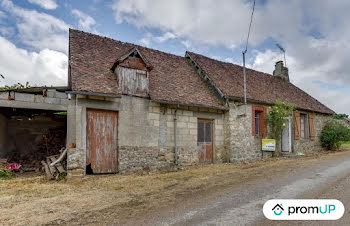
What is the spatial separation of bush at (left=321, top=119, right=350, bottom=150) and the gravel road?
34.0ft

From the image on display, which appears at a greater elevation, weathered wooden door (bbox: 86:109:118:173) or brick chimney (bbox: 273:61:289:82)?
brick chimney (bbox: 273:61:289:82)

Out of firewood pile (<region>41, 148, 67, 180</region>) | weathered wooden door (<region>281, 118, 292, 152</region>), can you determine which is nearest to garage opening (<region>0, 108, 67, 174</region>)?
firewood pile (<region>41, 148, 67, 180</region>)

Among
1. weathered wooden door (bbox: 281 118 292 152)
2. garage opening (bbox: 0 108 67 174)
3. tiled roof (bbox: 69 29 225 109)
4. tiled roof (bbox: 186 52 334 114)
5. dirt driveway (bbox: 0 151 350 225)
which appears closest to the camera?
dirt driveway (bbox: 0 151 350 225)

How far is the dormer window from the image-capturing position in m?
9.52

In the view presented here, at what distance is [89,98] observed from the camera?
8.66 meters

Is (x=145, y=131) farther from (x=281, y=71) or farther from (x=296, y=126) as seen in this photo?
(x=281, y=71)

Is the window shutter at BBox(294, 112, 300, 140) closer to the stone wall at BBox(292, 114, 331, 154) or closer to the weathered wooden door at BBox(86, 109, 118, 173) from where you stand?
the stone wall at BBox(292, 114, 331, 154)

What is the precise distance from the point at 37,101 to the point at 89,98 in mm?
1970

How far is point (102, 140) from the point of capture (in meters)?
8.95

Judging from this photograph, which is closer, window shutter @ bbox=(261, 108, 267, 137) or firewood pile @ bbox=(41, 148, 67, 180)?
firewood pile @ bbox=(41, 148, 67, 180)

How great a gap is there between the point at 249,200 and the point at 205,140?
6492 millimetres

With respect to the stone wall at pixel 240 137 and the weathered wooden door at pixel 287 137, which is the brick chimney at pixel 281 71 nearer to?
the weathered wooden door at pixel 287 137

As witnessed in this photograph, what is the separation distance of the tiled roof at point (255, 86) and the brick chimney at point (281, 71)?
530mm

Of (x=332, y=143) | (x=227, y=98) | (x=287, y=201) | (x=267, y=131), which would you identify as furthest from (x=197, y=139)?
(x=332, y=143)
